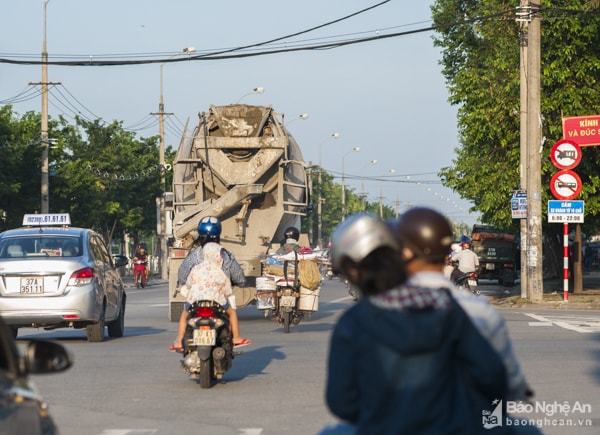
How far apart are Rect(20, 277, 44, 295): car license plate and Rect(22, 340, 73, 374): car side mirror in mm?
13428

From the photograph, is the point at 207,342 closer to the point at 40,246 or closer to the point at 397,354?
the point at 40,246

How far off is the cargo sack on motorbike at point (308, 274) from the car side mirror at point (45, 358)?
50.9 ft

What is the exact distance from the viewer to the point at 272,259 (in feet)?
72.0

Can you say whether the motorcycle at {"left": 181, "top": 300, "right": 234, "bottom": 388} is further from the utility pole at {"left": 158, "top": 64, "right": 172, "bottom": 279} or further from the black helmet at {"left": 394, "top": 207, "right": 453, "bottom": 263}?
the utility pole at {"left": 158, "top": 64, "right": 172, "bottom": 279}

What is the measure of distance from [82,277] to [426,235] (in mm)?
14444

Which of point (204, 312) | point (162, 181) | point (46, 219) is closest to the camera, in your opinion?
point (204, 312)

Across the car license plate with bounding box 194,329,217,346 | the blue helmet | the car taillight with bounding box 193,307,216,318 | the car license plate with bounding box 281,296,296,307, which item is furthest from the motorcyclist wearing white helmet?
the car license plate with bounding box 281,296,296,307

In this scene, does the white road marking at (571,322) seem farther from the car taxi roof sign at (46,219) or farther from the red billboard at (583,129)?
the car taxi roof sign at (46,219)

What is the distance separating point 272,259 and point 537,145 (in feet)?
42.1

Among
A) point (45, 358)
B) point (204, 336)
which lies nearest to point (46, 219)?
point (204, 336)

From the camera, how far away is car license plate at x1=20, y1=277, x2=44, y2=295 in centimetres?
1852

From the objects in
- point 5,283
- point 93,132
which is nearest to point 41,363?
point 5,283

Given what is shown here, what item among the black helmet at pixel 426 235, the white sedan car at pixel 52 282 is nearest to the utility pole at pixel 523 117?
the white sedan car at pixel 52 282

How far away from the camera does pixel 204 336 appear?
1304 centimetres
